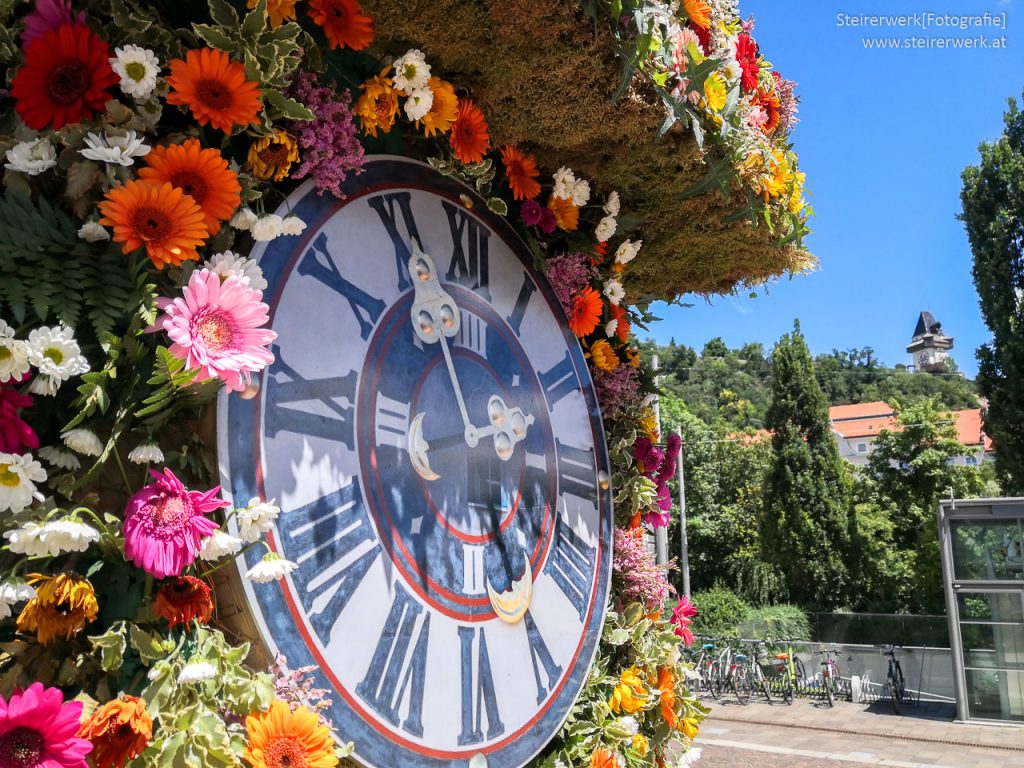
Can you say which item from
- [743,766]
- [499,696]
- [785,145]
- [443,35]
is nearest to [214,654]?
[499,696]

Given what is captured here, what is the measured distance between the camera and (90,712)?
4.01 feet

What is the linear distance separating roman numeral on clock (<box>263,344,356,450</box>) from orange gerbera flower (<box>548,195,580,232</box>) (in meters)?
1.04

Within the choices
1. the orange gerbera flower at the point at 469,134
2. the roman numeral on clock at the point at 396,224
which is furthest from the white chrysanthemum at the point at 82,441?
the orange gerbera flower at the point at 469,134

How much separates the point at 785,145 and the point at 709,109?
77cm

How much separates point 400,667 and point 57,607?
749 mm

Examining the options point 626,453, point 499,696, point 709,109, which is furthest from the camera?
point 626,453

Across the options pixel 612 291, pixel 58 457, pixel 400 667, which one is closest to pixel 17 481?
pixel 58 457

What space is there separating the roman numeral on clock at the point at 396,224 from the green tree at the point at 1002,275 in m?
17.5

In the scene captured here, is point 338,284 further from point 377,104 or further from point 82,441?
point 82,441

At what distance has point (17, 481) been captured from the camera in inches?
47.8

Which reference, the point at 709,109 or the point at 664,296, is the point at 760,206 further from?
the point at 664,296

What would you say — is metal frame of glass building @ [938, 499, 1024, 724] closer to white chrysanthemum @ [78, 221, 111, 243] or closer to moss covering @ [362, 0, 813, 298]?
moss covering @ [362, 0, 813, 298]

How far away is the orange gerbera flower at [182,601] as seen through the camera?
134 centimetres

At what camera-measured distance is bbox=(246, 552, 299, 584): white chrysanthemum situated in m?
1.41
